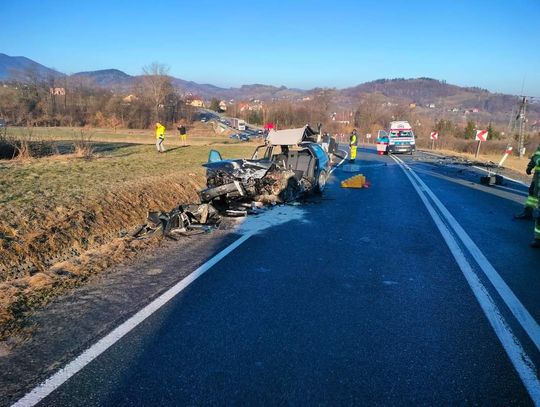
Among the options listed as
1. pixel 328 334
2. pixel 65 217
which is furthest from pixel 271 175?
pixel 328 334

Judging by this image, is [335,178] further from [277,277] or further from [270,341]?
[270,341]

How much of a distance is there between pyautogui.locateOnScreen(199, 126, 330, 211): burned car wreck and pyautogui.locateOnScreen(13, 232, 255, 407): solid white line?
3.83m

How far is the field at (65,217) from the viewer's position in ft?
15.6

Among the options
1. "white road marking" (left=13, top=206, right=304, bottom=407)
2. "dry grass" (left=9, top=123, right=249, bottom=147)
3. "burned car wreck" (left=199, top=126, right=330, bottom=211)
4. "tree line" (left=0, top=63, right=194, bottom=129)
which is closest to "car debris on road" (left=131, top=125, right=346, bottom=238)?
"burned car wreck" (left=199, top=126, right=330, bottom=211)

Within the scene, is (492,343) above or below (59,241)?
above

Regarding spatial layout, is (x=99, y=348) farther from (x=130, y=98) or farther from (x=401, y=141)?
(x=130, y=98)

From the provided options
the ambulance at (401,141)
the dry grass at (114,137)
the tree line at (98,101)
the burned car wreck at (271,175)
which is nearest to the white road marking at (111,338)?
the burned car wreck at (271,175)

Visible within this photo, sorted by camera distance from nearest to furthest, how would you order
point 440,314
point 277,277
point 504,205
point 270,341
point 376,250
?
1. point 270,341
2. point 440,314
3. point 277,277
4. point 376,250
5. point 504,205

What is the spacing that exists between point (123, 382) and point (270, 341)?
115 centimetres

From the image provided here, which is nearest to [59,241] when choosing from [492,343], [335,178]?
[492,343]

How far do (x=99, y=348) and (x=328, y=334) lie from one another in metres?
1.84

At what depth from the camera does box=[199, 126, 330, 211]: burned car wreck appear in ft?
28.7

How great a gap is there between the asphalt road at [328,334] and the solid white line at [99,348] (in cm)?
6

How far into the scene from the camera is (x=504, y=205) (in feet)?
33.8
